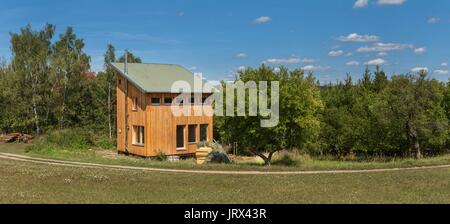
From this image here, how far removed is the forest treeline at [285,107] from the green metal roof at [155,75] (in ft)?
20.8

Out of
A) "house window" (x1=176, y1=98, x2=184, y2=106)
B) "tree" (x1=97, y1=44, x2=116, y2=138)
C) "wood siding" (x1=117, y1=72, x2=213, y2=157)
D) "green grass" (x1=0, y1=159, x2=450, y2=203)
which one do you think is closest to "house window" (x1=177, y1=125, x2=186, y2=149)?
"wood siding" (x1=117, y1=72, x2=213, y2=157)

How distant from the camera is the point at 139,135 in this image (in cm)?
3528

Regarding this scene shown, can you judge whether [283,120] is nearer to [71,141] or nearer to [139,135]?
[139,135]

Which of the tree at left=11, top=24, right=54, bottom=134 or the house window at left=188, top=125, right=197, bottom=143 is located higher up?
the tree at left=11, top=24, right=54, bottom=134

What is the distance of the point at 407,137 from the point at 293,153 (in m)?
8.86

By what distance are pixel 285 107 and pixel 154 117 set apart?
10817 mm

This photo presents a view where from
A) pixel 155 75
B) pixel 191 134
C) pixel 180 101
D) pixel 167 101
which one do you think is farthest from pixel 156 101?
pixel 191 134

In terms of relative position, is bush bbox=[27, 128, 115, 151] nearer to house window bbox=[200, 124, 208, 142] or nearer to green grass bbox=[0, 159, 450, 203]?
house window bbox=[200, 124, 208, 142]

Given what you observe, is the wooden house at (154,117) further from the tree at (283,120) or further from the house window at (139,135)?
the tree at (283,120)

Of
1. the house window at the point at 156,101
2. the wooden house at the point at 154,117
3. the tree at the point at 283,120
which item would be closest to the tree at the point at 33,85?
the wooden house at the point at 154,117

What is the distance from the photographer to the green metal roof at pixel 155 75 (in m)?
33.9

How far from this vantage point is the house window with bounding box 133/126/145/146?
114 ft
